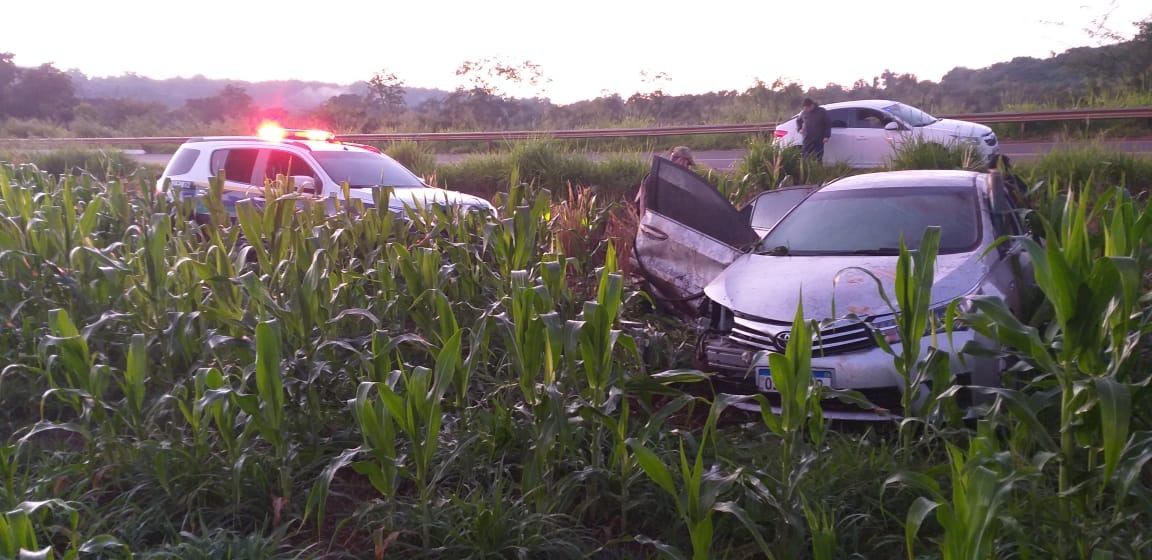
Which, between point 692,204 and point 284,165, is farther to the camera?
point 284,165

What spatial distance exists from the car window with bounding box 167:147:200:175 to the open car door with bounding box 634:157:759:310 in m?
6.95

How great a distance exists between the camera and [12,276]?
6.14m

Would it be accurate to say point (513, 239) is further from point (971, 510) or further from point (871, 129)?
point (871, 129)

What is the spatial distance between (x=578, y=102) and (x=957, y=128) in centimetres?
2929

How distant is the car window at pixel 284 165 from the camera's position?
1102 centimetres

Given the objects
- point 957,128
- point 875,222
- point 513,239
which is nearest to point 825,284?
point 875,222

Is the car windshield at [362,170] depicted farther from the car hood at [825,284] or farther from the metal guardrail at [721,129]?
the car hood at [825,284]

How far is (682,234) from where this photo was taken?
671 centimetres

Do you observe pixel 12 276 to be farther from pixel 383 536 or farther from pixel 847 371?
pixel 847 371

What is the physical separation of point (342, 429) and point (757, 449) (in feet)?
6.68

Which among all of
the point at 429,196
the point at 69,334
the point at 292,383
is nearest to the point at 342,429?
the point at 292,383

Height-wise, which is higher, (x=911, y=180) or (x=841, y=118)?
(x=841, y=118)

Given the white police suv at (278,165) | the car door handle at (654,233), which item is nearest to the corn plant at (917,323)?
the car door handle at (654,233)

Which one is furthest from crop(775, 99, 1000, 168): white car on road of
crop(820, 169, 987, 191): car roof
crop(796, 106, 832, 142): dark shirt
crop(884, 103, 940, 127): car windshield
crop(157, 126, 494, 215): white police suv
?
crop(820, 169, 987, 191): car roof
